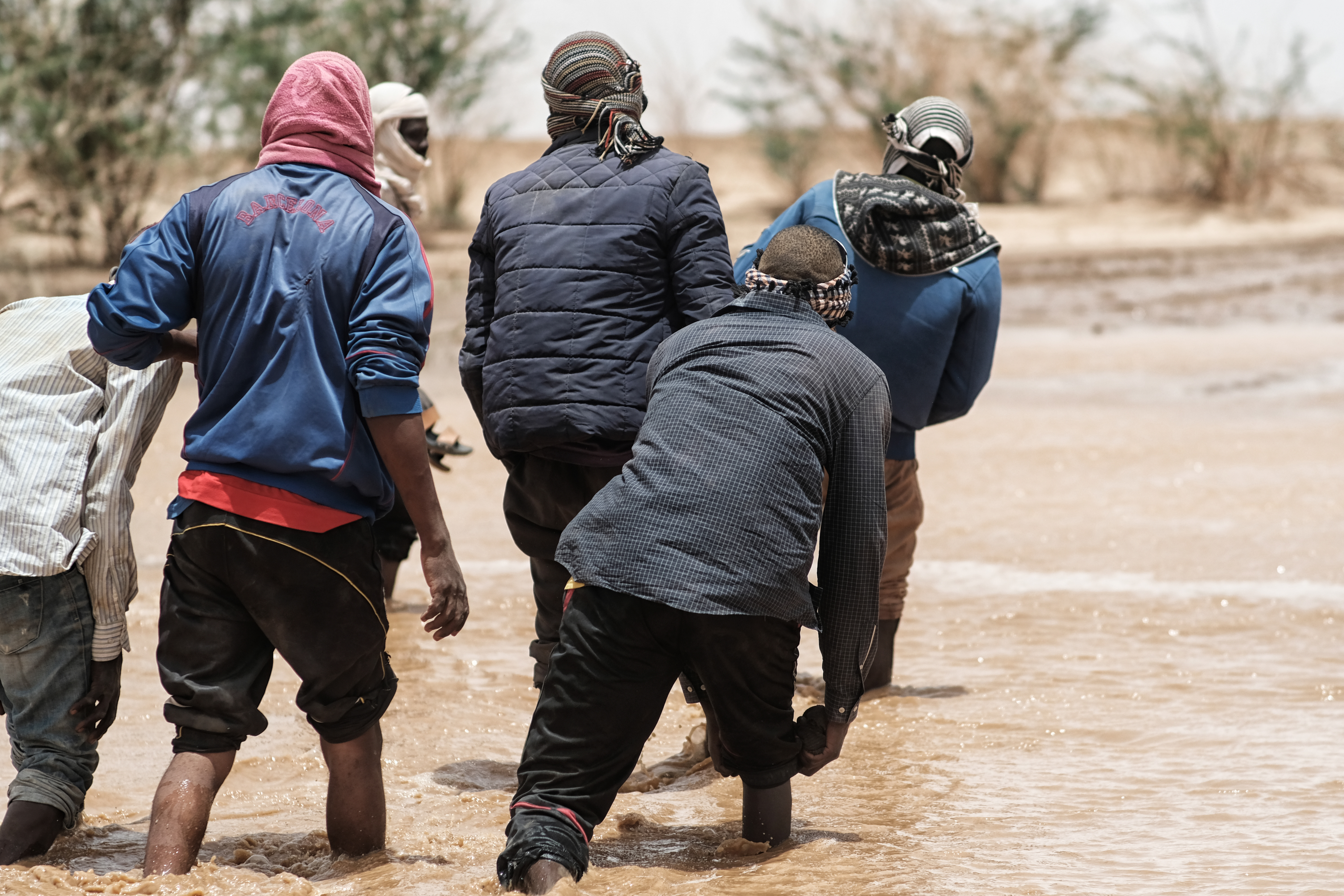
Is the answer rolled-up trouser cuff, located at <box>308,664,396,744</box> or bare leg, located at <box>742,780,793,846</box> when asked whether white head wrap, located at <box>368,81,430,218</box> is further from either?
bare leg, located at <box>742,780,793,846</box>

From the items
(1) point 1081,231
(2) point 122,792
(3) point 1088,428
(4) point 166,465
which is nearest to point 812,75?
(1) point 1081,231

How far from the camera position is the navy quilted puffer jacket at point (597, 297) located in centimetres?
358

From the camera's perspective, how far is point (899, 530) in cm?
463

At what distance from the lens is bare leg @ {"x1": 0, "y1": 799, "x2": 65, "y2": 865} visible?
3145 millimetres

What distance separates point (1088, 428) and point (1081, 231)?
561 inches

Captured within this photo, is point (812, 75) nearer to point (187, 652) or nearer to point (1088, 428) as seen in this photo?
point (1088, 428)

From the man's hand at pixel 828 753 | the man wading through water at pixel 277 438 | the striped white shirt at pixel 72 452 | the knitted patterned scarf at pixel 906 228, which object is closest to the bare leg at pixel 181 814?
the man wading through water at pixel 277 438

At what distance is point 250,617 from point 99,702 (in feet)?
1.71

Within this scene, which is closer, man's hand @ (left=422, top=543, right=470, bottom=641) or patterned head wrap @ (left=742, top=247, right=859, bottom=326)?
man's hand @ (left=422, top=543, right=470, bottom=641)

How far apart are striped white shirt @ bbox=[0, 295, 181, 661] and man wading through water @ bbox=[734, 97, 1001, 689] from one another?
6.02ft

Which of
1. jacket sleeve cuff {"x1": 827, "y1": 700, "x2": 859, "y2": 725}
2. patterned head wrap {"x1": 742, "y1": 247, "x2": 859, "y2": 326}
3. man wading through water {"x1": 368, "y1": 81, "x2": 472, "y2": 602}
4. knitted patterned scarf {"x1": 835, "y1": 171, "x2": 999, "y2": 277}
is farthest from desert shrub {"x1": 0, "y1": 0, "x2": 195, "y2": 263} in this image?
jacket sleeve cuff {"x1": 827, "y1": 700, "x2": 859, "y2": 725}

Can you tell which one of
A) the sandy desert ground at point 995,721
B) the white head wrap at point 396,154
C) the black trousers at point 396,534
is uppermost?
the white head wrap at point 396,154

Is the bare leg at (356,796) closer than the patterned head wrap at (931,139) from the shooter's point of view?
Yes

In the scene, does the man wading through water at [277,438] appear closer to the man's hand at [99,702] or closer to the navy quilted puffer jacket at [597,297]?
the man's hand at [99,702]
